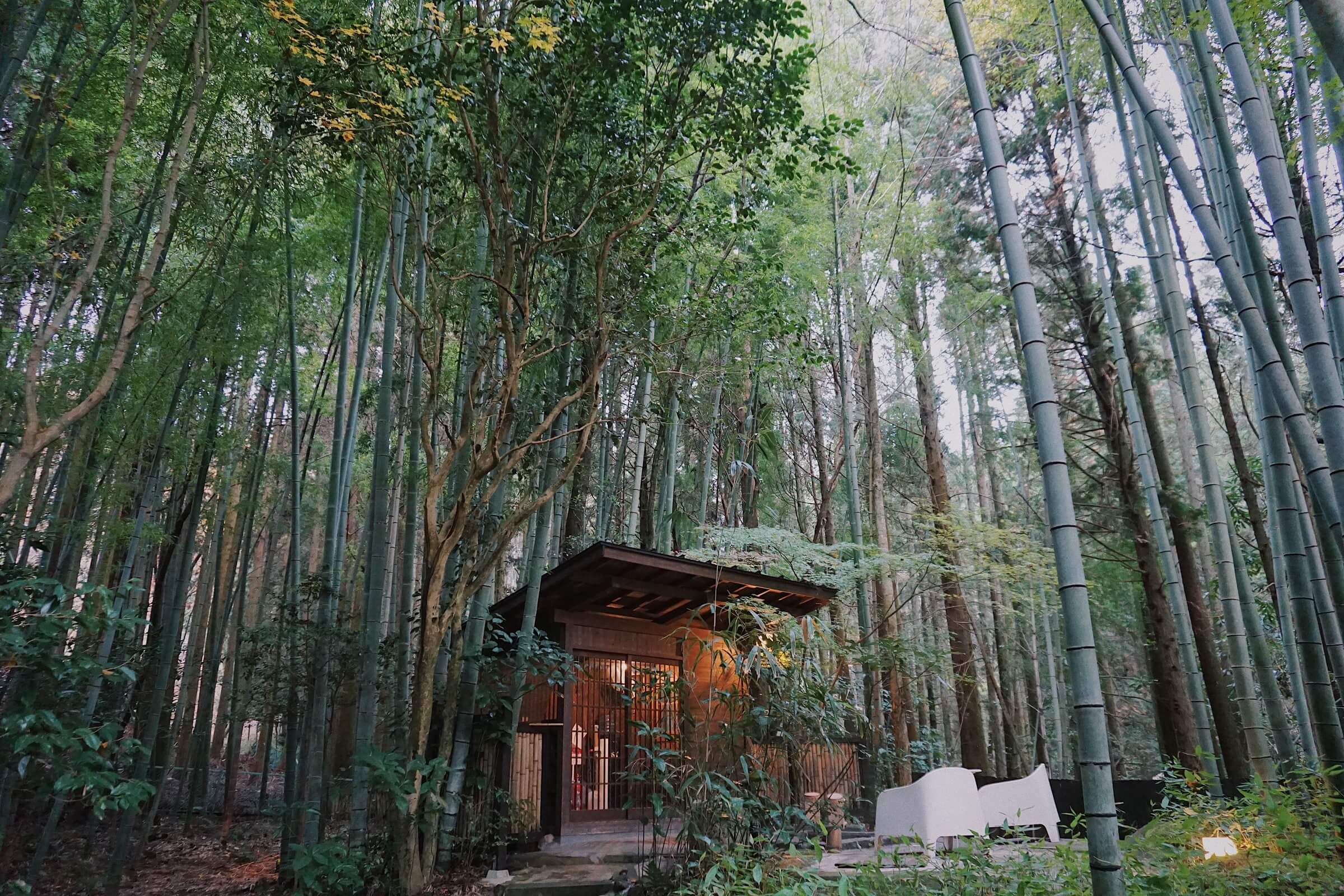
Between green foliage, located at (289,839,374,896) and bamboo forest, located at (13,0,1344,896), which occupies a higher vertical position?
bamboo forest, located at (13,0,1344,896)

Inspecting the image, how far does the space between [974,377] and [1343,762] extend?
10.4 metres

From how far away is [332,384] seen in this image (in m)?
12.0

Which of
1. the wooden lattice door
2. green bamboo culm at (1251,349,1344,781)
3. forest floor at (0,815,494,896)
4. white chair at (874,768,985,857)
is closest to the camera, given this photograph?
green bamboo culm at (1251,349,1344,781)

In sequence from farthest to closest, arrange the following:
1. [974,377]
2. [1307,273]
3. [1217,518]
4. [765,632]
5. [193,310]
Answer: [974,377]
[193,310]
[765,632]
[1217,518]
[1307,273]

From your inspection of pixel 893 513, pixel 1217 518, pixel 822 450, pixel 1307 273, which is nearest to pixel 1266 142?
pixel 1307 273

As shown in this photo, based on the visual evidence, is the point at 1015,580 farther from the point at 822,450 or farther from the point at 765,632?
the point at 765,632

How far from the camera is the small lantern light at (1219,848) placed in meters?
3.00

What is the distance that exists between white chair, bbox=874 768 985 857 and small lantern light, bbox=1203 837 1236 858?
4.75 ft

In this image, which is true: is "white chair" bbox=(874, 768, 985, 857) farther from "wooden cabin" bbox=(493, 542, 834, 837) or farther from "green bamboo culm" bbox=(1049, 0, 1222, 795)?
"wooden cabin" bbox=(493, 542, 834, 837)

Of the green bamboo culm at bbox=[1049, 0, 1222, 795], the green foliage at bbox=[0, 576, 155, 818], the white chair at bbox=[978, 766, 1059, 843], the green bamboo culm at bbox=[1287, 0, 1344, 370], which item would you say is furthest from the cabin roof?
the green bamboo culm at bbox=[1287, 0, 1344, 370]

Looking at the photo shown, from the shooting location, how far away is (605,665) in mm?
6957

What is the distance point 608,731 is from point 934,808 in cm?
322

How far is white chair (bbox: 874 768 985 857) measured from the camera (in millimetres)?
4348

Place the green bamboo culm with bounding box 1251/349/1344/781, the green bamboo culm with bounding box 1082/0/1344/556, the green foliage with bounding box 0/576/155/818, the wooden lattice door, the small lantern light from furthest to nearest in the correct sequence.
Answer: the wooden lattice door → the green foliage with bounding box 0/576/155/818 → the small lantern light → the green bamboo culm with bounding box 1251/349/1344/781 → the green bamboo culm with bounding box 1082/0/1344/556
